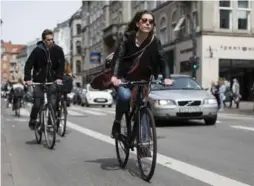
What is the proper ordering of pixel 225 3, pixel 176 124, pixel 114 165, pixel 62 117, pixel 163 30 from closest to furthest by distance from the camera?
1. pixel 114 165
2. pixel 62 117
3. pixel 176 124
4. pixel 225 3
5. pixel 163 30

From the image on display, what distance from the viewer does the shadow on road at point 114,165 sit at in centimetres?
663

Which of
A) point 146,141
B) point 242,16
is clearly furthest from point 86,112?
point 242,16

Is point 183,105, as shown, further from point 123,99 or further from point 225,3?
point 225,3

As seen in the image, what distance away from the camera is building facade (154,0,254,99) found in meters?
37.5

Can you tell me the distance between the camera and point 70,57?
107188mm

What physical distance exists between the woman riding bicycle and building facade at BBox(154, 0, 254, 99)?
1228 inches

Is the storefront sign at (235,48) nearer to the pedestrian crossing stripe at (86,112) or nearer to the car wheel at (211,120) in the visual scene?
the pedestrian crossing stripe at (86,112)

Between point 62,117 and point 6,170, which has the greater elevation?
point 62,117

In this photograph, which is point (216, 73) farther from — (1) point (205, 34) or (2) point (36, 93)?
(2) point (36, 93)

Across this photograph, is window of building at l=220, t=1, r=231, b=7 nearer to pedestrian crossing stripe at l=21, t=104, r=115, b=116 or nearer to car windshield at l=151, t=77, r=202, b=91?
pedestrian crossing stripe at l=21, t=104, r=115, b=116

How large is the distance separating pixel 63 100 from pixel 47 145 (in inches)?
78.2

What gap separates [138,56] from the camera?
6.37 metres

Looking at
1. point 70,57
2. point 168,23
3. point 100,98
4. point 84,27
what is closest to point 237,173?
point 100,98

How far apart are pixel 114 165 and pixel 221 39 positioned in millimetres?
31905
